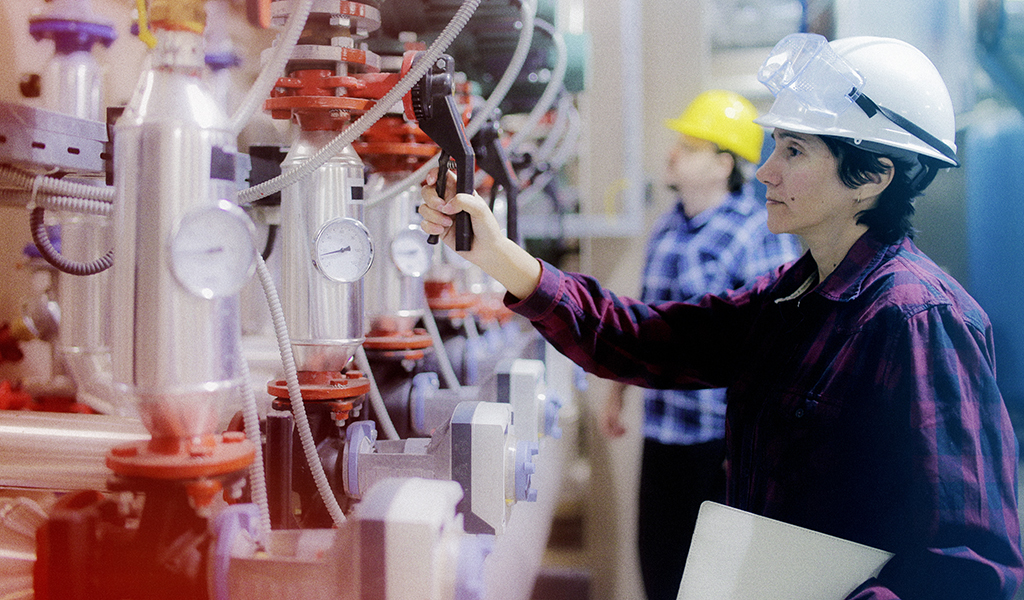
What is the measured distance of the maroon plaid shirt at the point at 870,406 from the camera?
77 cm

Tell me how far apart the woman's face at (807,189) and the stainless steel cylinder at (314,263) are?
605 millimetres

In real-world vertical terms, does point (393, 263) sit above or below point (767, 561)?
above

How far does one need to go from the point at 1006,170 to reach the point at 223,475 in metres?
1.95

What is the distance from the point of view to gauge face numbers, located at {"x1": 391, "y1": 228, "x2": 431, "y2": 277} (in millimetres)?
1082

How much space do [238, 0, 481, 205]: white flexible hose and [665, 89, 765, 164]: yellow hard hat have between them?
5.44 ft

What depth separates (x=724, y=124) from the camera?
7.28ft

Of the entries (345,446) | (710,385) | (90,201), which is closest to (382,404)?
(345,446)

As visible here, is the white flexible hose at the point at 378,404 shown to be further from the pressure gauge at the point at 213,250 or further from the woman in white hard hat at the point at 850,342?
the pressure gauge at the point at 213,250

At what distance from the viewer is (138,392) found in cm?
47

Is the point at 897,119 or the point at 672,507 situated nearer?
the point at 897,119

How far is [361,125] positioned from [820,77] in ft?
2.20

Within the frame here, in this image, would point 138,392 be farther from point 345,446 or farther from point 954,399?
point 954,399

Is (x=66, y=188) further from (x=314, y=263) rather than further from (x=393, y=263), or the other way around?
(x=393, y=263)

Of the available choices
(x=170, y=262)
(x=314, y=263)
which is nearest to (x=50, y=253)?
(x=314, y=263)
